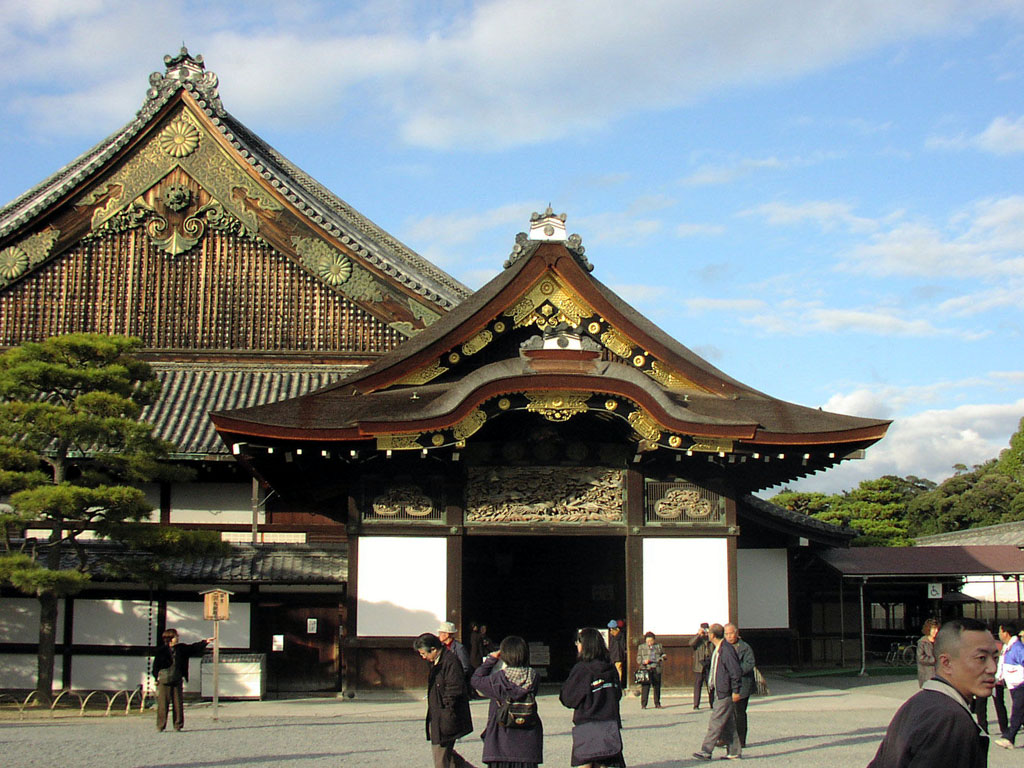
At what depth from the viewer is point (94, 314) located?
79.3ft

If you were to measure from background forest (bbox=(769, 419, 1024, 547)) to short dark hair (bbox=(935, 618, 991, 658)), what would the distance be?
41732 mm

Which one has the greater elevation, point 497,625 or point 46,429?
point 46,429

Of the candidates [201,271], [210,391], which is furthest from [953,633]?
[201,271]

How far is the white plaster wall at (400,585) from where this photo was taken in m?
18.3

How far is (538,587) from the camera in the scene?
23.8 metres

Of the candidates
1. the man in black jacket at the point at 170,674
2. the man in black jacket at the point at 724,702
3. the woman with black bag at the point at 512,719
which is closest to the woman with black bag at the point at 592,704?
the woman with black bag at the point at 512,719

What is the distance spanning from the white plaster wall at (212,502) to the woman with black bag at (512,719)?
13.2 meters

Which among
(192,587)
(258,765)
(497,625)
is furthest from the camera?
(497,625)

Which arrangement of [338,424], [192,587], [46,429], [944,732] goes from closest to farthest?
[944,732] → [46,429] → [338,424] → [192,587]

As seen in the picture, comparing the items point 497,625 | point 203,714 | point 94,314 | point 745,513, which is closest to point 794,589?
point 745,513

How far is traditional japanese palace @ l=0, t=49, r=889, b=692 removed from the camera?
58.5 feet

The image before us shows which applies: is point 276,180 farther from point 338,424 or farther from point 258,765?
point 258,765

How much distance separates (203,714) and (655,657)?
6663mm

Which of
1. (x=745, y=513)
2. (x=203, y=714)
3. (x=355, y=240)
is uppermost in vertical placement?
(x=355, y=240)
